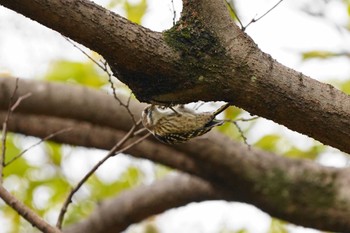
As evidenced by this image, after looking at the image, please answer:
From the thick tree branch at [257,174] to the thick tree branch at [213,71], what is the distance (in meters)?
1.64

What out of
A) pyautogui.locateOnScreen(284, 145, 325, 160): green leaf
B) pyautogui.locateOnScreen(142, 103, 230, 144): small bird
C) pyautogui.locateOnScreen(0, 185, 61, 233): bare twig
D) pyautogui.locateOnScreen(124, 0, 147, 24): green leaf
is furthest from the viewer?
pyautogui.locateOnScreen(284, 145, 325, 160): green leaf

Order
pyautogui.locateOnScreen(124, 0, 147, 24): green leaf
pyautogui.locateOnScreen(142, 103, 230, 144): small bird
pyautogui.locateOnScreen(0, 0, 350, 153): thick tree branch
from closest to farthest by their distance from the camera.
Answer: pyautogui.locateOnScreen(0, 0, 350, 153): thick tree branch < pyautogui.locateOnScreen(142, 103, 230, 144): small bird < pyautogui.locateOnScreen(124, 0, 147, 24): green leaf

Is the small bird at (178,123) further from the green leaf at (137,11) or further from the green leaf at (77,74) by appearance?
the green leaf at (77,74)

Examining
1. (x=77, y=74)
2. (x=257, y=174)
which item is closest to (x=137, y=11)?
(x=77, y=74)

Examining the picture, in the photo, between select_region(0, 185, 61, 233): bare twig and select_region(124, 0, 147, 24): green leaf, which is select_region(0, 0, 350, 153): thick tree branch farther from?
select_region(124, 0, 147, 24): green leaf

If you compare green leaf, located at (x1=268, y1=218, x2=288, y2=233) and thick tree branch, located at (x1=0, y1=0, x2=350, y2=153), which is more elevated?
green leaf, located at (x1=268, y1=218, x2=288, y2=233)

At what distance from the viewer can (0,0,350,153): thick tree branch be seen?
1.38m

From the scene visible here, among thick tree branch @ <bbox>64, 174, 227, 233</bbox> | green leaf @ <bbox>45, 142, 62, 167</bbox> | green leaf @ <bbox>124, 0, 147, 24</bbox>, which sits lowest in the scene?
thick tree branch @ <bbox>64, 174, 227, 233</bbox>

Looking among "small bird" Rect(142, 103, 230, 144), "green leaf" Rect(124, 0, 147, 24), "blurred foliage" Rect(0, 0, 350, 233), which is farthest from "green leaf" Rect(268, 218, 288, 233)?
"small bird" Rect(142, 103, 230, 144)

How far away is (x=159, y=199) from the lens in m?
3.50

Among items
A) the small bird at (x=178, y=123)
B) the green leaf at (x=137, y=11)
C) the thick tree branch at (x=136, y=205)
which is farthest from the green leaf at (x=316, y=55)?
the small bird at (x=178, y=123)

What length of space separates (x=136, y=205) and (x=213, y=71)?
84.5 inches

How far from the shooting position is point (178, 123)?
1.82 metres

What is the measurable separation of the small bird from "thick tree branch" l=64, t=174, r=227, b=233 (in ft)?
5.23
